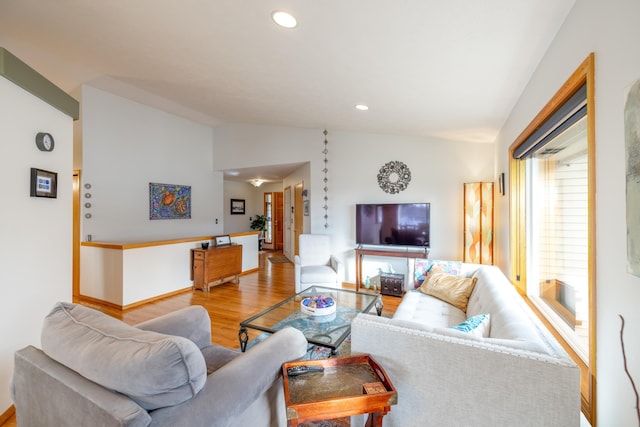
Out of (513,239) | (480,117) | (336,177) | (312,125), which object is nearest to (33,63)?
(312,125)

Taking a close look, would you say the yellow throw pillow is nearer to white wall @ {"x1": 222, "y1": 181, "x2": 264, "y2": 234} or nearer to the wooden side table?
the wooden side table

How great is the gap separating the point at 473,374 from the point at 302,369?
0.70 metres

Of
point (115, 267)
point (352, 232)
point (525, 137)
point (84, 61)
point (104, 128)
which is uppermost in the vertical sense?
→ point (84, 61)

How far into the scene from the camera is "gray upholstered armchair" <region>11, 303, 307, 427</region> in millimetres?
852

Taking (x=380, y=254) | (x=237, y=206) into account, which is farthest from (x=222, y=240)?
(x=237, y=206)

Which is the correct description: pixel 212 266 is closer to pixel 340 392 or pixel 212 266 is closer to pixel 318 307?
pixel 318 307

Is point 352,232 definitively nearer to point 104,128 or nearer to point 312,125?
point 312,125

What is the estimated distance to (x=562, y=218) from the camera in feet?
5.79

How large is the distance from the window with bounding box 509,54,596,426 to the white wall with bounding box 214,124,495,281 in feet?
4.58

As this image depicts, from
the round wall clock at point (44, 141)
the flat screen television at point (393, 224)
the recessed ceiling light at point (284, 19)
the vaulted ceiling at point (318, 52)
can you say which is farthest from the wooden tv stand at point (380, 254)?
the round wall clock at point (44, 141)

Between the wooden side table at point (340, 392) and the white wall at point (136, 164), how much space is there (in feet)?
14.4

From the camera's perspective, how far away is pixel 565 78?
1.36m

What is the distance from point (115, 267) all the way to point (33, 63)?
9.25 ft

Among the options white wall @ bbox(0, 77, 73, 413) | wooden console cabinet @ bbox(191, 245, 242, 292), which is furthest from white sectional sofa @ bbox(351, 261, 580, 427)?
wooden console cabinet @ bbox(191, 245, 242, 292)
